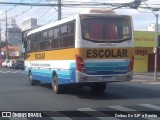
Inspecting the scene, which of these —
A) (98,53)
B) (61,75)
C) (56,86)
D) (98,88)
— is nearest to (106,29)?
(98,53)

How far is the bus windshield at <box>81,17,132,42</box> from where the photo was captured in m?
16.7

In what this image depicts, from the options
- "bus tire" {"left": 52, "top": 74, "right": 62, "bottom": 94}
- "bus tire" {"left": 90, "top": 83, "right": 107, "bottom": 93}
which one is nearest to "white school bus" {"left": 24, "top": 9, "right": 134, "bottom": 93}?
"bus tire" {"left": 52, "top": 74, "right": 62, "bottom": 94}

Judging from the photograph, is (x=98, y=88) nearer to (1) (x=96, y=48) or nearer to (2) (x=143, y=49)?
(1) (x=96, y=48)

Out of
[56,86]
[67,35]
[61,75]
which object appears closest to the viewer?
[67,35]

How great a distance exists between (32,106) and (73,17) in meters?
4.44

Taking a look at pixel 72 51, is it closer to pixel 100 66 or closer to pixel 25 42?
pixel 100 66

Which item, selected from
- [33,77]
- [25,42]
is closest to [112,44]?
[33,77]

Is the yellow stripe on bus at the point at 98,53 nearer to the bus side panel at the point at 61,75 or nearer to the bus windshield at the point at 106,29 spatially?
the bus windshield at the point at 106,29

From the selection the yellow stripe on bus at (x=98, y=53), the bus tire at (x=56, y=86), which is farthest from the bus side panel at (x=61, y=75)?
the yellow stripe on bus at (x=98, y=53)

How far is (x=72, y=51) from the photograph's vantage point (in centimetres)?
1683

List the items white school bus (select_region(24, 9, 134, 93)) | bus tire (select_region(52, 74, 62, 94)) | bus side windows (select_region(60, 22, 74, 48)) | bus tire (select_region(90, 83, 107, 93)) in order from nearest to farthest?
white school bus (select_region(24, 9, 134, 93)) < bus side windows (select_region(60, 22, 74, 48)) < bus tire (select_region(52, 74, 62, 94)) < bus tire (select_region(90, 83, 107, 93))

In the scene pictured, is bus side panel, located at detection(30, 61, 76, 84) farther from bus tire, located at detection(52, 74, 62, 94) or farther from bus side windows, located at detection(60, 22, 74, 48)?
bus side windows, located at detection(60, 22, 74, 48)

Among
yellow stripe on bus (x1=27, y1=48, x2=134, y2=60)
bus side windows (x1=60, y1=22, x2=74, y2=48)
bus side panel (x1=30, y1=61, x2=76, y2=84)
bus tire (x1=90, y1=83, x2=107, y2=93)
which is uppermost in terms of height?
bus side windows (x1=60, y1=22, x2=74, y2=48)

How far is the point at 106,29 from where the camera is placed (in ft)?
55.5
